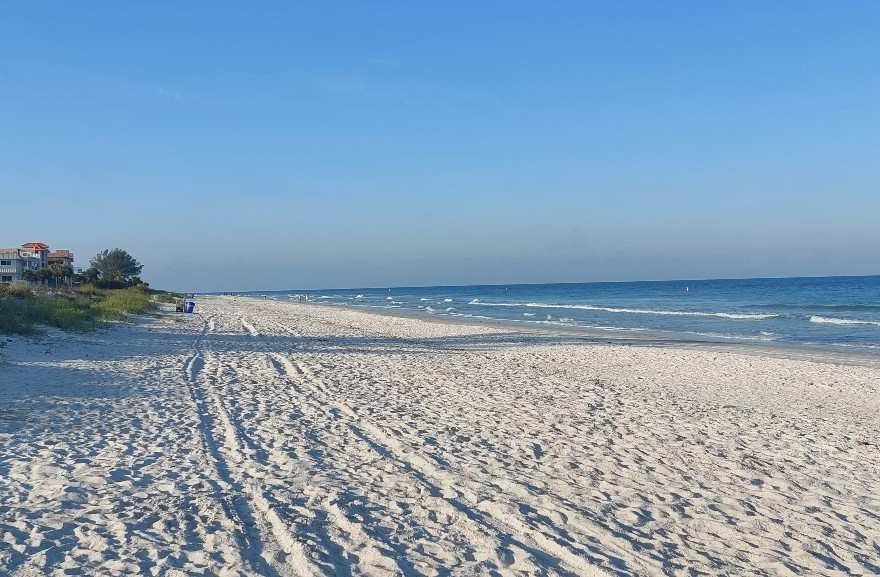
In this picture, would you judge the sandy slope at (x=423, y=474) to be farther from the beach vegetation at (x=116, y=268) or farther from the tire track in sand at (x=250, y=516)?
the beach vegetation at (x=116, y=268)

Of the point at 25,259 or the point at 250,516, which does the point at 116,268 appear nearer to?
the point at 25,259

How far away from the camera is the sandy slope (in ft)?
15.2

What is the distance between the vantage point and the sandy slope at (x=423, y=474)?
463 centimetres

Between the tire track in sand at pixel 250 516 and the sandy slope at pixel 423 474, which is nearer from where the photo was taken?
the tire track in sand at pixel 250 516

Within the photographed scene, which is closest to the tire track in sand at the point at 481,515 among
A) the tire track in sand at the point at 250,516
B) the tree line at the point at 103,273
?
the tire track in sand at the point at 250,516

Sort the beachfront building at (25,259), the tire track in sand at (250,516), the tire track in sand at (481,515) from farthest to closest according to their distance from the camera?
the beachfront building at (25,259) < the tire track in sand at (481,515) < the tire track in sand at (250,516)

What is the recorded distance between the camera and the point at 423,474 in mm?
6523

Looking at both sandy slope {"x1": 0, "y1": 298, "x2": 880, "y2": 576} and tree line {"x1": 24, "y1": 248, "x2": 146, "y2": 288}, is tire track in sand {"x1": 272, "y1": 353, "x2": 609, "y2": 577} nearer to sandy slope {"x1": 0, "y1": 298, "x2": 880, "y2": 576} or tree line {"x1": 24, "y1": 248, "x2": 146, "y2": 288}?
sandy slope {"x1": 0, "y1": 298, "x2": 880, "y2": 576}

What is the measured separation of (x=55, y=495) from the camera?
5.51 meters

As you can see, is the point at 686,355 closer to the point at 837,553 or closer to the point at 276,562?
the point at 837,553

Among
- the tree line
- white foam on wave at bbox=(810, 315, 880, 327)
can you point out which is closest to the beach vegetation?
the tree line

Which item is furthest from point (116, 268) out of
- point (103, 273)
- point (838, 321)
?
point (838, 321)

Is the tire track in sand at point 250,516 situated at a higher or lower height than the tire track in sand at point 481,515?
higher

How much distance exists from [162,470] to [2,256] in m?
76.7
